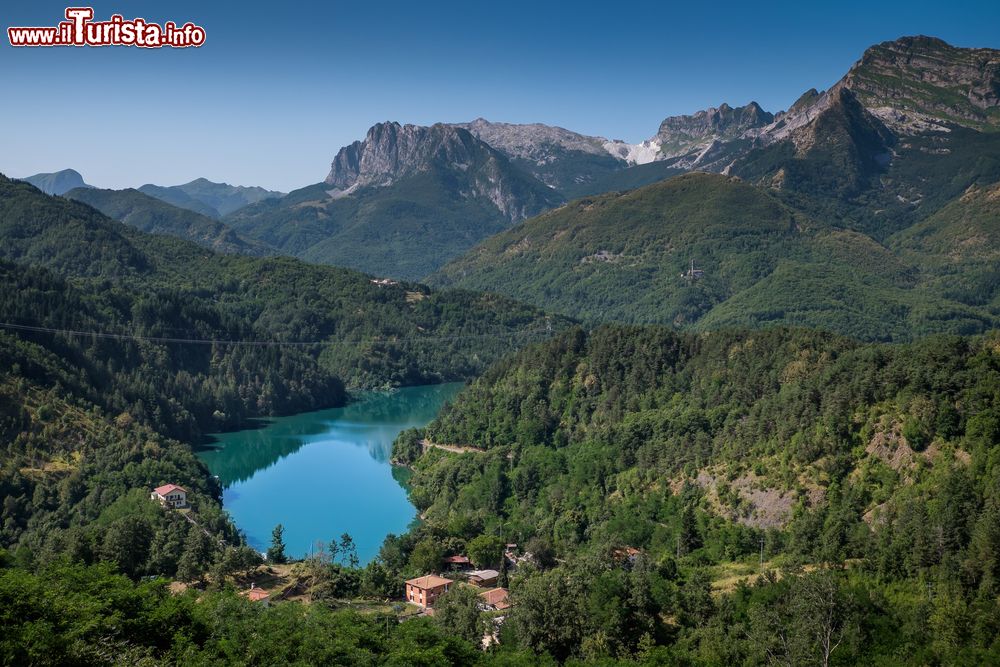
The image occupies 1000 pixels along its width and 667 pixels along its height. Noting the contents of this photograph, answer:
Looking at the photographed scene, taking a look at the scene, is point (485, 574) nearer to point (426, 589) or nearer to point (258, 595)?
point (426, 589)

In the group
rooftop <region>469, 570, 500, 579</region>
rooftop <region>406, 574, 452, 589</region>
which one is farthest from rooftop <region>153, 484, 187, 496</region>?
rooftop <region>469, 570, 500, 579</region>

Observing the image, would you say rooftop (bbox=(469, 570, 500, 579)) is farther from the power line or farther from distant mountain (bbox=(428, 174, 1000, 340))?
distant mountain (bbox=(428, 174, 1000, 340))

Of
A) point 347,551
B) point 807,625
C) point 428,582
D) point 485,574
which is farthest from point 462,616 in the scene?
point 347,551

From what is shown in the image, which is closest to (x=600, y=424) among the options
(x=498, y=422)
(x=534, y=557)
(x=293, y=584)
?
(x=498, y=422)

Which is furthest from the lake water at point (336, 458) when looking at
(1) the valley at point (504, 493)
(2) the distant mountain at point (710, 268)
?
(2) the distant mountain at point (710, 268)

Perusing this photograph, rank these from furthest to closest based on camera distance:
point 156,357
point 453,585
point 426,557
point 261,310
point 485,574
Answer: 1. point 261,310
2. point 156,357
3. point 426,557
4. point 485,574
5. point 453,585

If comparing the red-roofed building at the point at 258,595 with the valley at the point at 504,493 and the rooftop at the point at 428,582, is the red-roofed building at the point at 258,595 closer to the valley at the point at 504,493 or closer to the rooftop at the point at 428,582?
the valley at the point at 504,493

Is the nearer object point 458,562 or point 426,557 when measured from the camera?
point 426,557
